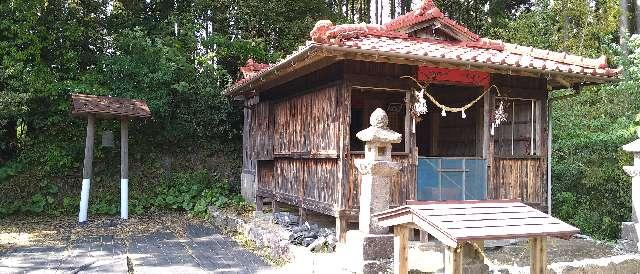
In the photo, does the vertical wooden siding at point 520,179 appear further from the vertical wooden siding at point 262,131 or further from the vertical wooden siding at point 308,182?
the vertical wooden siding at point 262,131

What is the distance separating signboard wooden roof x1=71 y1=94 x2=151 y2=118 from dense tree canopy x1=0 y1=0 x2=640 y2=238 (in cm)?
167

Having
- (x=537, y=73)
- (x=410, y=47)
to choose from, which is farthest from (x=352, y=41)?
(x=537, y=73)

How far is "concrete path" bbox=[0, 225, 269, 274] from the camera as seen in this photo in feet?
26.1

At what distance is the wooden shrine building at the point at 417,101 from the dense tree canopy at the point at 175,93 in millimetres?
3479

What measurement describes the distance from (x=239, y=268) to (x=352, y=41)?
13.5 ft

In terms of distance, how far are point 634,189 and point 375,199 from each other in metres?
4.97

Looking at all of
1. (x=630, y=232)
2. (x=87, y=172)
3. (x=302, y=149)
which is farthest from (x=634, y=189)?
(x=87, y=172)

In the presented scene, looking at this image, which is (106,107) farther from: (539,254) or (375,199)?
(539,254)

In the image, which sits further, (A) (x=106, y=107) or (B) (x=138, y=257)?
(A) (x=106, y=107)

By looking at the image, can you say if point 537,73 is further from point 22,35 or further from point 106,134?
point 22,35

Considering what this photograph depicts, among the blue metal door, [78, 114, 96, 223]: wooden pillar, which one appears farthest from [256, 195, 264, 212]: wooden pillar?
the blue metal door

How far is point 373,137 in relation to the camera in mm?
6465

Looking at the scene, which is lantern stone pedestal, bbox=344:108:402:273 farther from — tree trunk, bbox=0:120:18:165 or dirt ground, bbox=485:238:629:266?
tree trunk, bbox=0:120:18:165

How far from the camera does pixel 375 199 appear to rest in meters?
6.54
